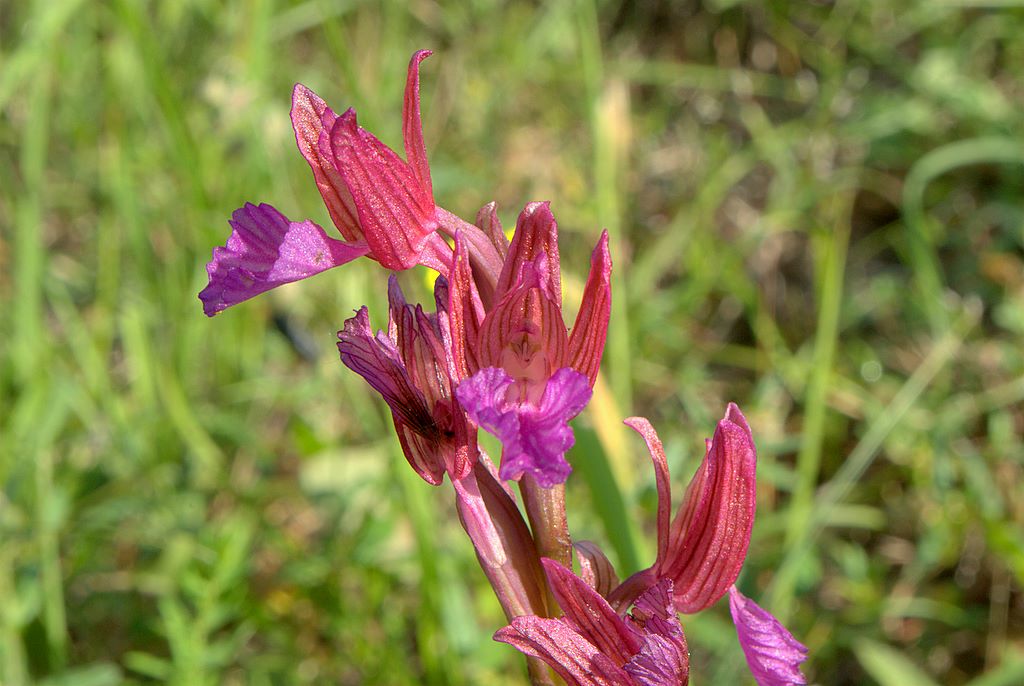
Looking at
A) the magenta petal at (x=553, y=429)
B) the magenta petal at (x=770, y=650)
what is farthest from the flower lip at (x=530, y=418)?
the magenta petal at (x=770, y=650)

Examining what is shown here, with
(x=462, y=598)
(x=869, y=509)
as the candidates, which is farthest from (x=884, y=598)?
(x=462, y=598)

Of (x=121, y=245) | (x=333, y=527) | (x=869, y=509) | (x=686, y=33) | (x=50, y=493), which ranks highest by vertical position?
(x=686, y=33)

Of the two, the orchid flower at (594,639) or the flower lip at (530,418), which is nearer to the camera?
the flower lip at (530,418)

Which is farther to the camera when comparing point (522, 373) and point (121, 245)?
point (121, 245)

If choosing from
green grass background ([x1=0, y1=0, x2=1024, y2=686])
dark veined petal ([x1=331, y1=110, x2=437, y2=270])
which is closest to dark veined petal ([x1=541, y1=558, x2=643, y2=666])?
dark veined petal ([x1=331, y1=110, x2=437, y2=270])

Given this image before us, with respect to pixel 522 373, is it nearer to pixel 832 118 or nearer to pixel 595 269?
pixel 595 269

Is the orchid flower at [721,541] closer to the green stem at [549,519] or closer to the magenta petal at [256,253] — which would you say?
the green stem at [549,519]

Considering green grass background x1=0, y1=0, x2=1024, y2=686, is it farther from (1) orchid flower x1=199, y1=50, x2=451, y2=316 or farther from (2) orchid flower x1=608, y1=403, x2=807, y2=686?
(1) orchid flower x1=199, y1=50, x2=451, y2=316

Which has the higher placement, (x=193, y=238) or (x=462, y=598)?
(x=193, y=238)
